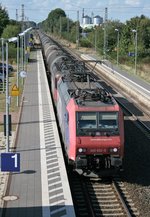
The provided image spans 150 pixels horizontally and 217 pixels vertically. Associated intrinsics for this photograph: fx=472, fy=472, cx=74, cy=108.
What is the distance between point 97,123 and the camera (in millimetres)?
16484

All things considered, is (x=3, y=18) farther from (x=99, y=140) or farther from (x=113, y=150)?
(x=113, y=150)

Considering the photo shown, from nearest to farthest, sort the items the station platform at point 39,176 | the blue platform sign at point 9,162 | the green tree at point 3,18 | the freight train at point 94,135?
1. the station platform at point 39,176
2. the blue platform sign at point 9,162
3. the freight train at point 94,135
4. the green tree at point 3,18

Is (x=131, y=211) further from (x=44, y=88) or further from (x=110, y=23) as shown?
(x=110, y=23)

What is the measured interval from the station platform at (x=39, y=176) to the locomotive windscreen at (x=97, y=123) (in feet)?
5.56

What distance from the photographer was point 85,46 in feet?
→ 353

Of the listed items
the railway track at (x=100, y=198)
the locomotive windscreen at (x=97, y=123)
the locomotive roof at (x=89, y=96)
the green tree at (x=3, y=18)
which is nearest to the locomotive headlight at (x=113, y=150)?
the locomotive windscreen at (x=97, y=123)

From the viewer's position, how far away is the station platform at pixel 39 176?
13266 mm

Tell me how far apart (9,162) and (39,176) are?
6.67ft

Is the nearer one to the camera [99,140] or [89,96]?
[99,140]

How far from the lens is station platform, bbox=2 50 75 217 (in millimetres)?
13266

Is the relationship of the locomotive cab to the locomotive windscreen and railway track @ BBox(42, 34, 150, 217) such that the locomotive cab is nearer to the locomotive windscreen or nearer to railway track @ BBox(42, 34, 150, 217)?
the locomotive windscreen

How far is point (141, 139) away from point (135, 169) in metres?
5.02

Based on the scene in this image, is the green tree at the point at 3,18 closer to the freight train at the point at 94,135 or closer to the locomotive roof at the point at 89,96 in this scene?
the locomotive roof at the point at 89,96

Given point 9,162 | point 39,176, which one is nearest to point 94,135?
point 39,176
